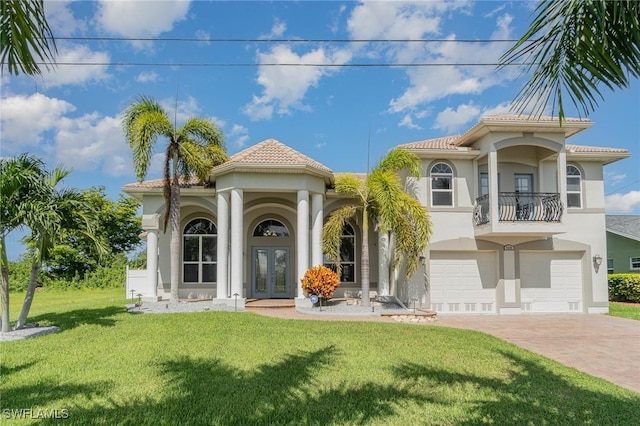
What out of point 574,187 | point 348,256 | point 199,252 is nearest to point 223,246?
point 199,252

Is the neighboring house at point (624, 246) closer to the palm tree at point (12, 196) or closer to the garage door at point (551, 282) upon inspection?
the garage door at point (551, 282)

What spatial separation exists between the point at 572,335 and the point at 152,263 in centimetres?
1547

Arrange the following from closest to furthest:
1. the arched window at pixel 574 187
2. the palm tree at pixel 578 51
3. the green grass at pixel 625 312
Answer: the palm tree at pixel 578 51 < the green grass at pixel 625 312 < the arched window at pixel 574 187

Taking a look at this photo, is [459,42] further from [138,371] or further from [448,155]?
[138,371]

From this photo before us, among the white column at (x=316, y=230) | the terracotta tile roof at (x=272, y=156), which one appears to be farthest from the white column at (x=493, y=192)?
the white column at (x=316, y=230)

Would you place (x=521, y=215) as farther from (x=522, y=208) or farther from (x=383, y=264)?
(x=383, y=264)

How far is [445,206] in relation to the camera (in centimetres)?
1597

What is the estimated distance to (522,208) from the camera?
15633mm

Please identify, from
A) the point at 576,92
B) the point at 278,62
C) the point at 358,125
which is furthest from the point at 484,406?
the point at 358,125

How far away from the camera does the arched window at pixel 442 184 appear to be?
52.7ft

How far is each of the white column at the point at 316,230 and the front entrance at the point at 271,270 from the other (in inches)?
142

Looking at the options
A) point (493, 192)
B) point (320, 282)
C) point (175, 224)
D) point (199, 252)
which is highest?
point (493, 192)

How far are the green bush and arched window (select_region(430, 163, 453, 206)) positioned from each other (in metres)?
12.6

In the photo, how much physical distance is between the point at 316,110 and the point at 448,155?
260 inches
